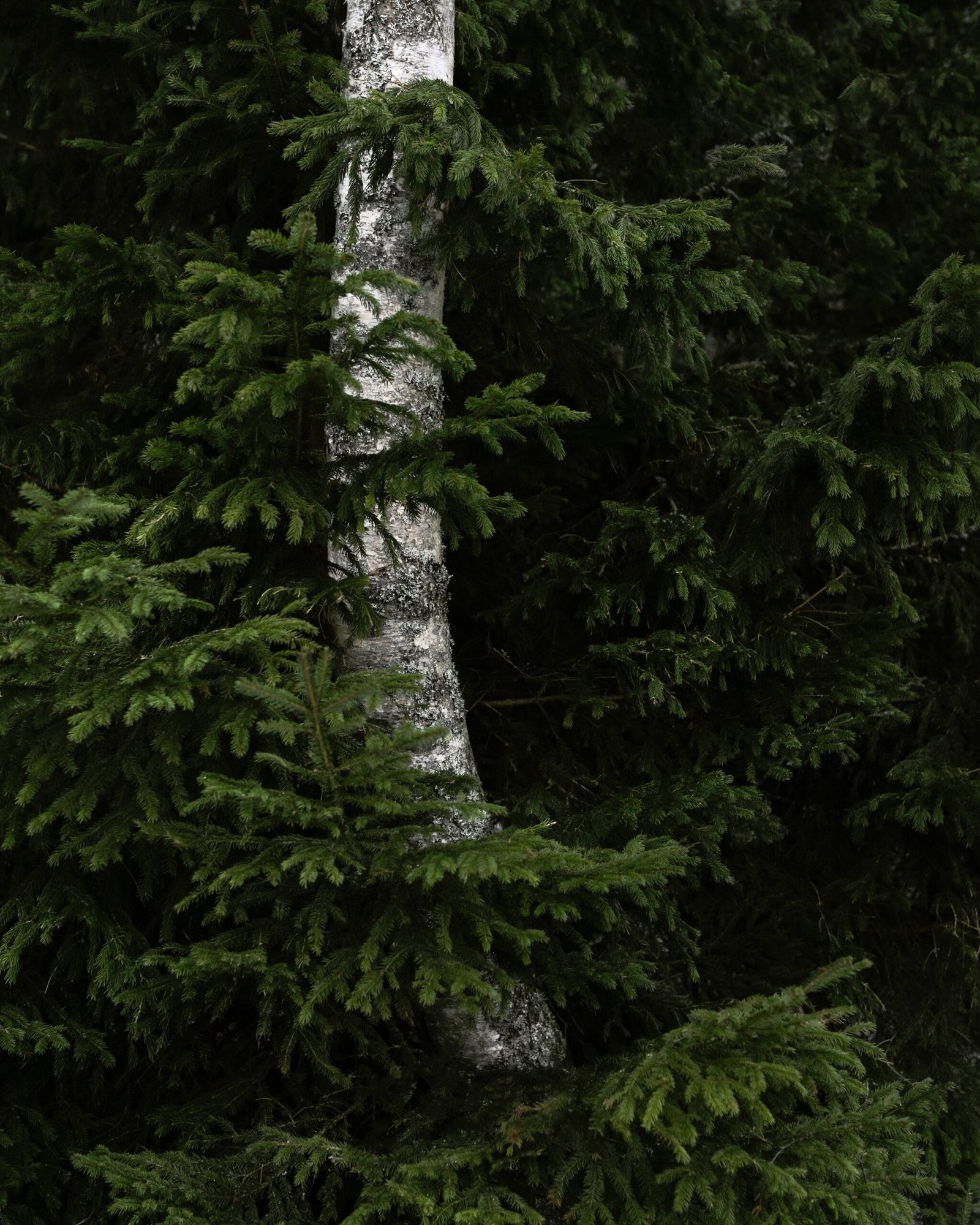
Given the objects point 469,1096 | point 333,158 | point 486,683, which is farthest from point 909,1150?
point 333,158

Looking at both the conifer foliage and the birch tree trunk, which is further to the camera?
the birch tree trunk

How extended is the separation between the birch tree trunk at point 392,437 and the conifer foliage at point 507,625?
10 cm

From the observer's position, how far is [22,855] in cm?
294

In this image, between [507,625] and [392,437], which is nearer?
[392,437]

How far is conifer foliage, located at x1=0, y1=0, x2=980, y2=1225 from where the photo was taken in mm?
2297

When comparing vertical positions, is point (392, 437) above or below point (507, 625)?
above

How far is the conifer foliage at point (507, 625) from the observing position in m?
2.30

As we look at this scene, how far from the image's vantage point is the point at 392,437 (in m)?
2.86

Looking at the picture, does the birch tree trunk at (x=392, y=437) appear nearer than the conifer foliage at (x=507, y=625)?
No

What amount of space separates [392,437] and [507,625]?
1115 mm

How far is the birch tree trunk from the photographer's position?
2.89m

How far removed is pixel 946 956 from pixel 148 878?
3195 mm

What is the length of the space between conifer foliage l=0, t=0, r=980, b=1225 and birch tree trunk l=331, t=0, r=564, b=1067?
10cm

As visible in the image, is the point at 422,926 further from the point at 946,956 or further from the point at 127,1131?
the point at 946,956
